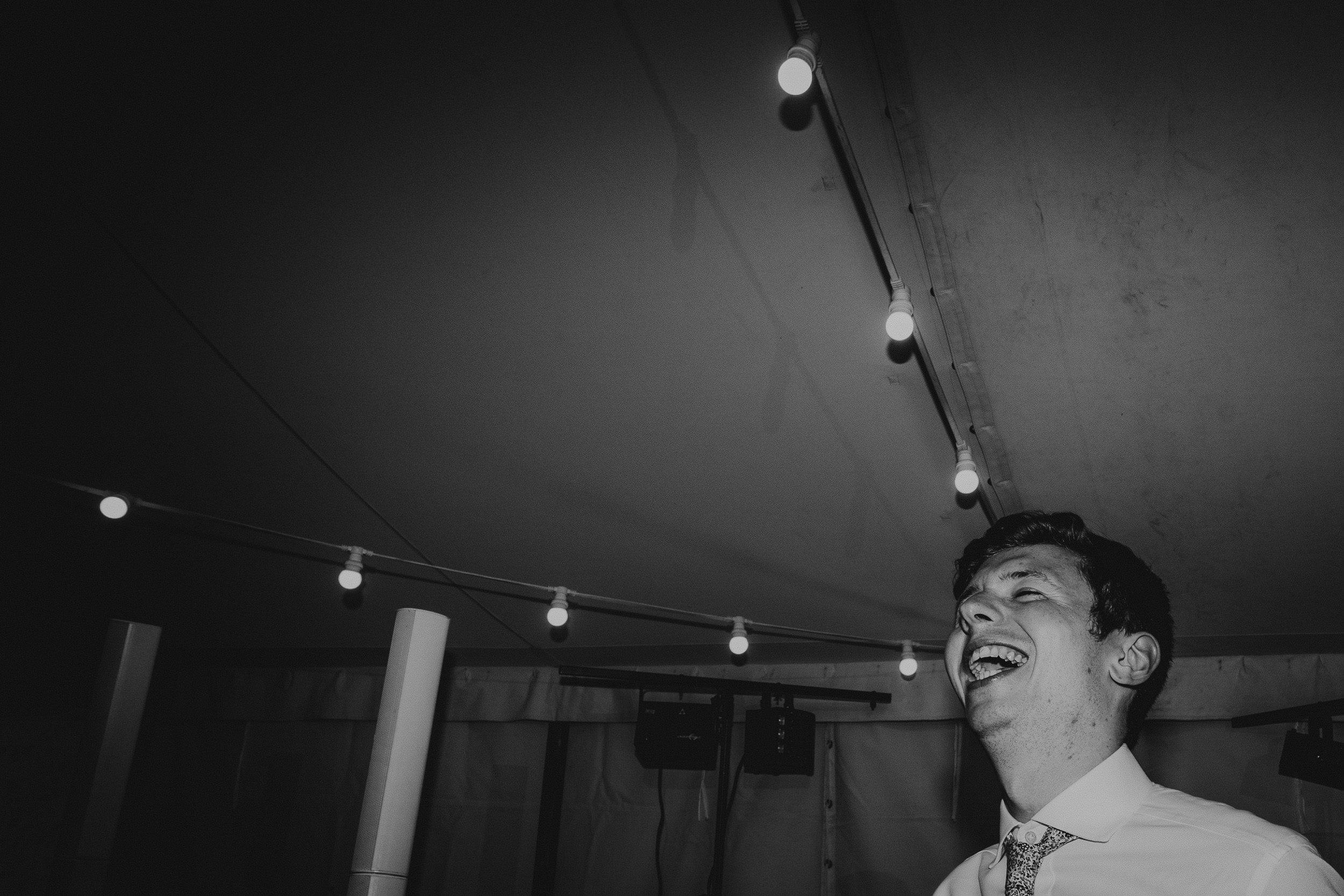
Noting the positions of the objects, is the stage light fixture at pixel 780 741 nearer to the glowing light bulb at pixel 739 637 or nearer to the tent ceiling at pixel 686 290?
the glowing light bulb at pixel 739 637

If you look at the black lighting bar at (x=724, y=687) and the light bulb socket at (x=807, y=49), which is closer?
the light bulb socket at (x=807, y=49)

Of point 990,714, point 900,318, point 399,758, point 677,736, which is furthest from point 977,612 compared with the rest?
point 677,736

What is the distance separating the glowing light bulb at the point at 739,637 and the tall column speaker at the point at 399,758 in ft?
8.02

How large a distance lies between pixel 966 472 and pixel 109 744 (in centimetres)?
399

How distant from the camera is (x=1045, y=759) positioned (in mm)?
1576

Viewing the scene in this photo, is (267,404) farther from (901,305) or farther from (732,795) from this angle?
(732,795)

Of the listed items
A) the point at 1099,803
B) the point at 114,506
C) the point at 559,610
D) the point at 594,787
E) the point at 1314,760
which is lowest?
the point at 594,787

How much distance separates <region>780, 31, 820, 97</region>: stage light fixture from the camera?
6.36 ft

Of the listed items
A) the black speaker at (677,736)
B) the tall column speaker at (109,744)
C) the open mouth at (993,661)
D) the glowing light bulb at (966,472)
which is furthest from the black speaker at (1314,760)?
the tall column speaker at (109,744)

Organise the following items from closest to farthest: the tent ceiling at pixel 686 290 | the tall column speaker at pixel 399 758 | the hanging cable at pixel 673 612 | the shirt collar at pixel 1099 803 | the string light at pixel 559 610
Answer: the shirt collar at pixel 1099 803, the tent ceiling at pixel 686 290, the tall column speaker at pixel 399 758, the string light at pixel 559 610, the hanging cable at pixel 673 612

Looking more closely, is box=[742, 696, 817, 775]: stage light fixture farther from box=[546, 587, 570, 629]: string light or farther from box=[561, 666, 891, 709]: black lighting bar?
box=[546, 587, 570, 629]: string light

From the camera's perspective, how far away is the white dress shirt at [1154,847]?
1.30 meters

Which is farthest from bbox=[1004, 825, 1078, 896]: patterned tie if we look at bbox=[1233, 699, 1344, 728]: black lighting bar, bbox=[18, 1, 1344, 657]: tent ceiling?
bbox=[1233, 699, 1344, 728]: black lighting bar

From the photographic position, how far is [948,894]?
1.82 meters
